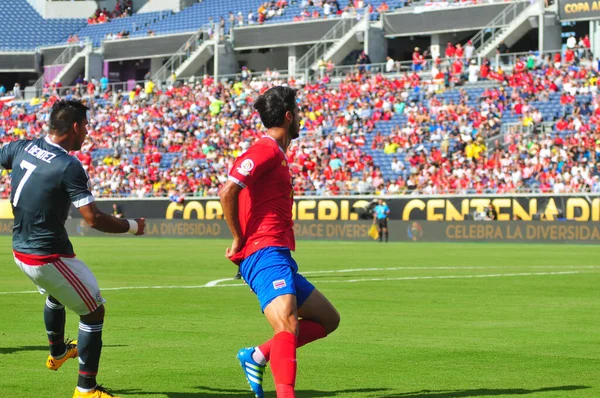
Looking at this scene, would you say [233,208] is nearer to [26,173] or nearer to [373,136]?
[26,173]

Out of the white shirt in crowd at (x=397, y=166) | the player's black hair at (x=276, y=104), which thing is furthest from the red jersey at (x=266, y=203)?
the white shirt in crowd at (x=397, y=166)

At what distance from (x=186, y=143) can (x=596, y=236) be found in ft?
76.7

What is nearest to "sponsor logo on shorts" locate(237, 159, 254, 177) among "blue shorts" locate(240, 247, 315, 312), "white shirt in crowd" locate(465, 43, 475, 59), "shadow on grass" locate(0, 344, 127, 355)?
"blue shorts" locate(240, 247, 315, 312)

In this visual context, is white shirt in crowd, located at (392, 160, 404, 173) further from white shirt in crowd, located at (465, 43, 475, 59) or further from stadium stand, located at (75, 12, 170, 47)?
stadium stand, located at (75, 12, 170, 47)

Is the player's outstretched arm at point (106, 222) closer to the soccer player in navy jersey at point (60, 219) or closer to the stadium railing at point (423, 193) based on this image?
the soccer player in navy jersey at point (60, 219)

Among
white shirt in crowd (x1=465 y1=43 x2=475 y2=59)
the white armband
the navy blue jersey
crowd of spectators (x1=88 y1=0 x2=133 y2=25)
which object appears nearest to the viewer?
the navy blue jersey

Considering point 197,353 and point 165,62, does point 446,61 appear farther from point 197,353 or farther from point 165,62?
point 197,353

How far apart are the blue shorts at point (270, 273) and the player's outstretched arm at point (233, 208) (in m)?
0.13

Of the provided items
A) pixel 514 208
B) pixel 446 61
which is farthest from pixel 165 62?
pixel 514 208

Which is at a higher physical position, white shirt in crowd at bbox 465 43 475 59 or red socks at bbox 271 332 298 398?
white shirt in crowd at bbox 465 43 475 59

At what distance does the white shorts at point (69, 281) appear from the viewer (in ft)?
27.1

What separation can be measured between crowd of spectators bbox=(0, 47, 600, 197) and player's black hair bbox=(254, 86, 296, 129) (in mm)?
35590

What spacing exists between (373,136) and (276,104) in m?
43.4

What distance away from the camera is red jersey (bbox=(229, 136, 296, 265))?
7.81 m
